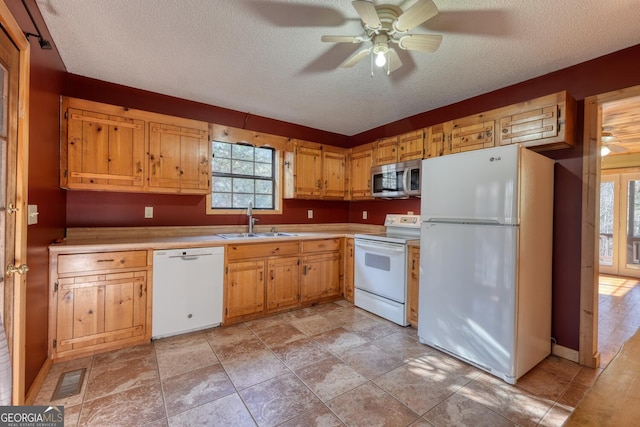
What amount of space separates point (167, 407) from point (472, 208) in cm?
255

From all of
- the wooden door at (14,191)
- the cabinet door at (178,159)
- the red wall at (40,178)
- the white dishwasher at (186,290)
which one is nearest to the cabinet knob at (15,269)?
the wooden door at (14,191)

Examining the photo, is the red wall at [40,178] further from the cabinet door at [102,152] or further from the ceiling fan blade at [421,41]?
the ceiling fan blade at [421,41]

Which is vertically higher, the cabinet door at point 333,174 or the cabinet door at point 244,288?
the cabinet door at point 333,174

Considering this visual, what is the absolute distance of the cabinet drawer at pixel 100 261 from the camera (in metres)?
2.23

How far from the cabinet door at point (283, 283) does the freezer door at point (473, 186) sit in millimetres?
1630

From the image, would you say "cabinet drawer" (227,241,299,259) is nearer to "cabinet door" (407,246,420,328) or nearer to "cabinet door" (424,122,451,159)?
"cabinet door" (407,246,420,328)

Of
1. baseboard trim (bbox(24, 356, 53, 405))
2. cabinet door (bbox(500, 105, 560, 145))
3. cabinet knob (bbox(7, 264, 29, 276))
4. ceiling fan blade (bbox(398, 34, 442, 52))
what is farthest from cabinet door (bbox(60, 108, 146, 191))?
cabinet door (bbox(500, 105, 560, 145))

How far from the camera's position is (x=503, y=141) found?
102 inches

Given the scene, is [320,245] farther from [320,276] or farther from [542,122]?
[542,122]

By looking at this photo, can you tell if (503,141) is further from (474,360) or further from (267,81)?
(267,81)

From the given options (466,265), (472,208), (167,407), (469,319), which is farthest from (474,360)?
(167,407)

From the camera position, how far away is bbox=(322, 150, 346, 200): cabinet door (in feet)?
13.7

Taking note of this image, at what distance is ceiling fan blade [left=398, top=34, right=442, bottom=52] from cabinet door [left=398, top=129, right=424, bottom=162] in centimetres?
152

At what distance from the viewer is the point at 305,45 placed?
2148 mm
